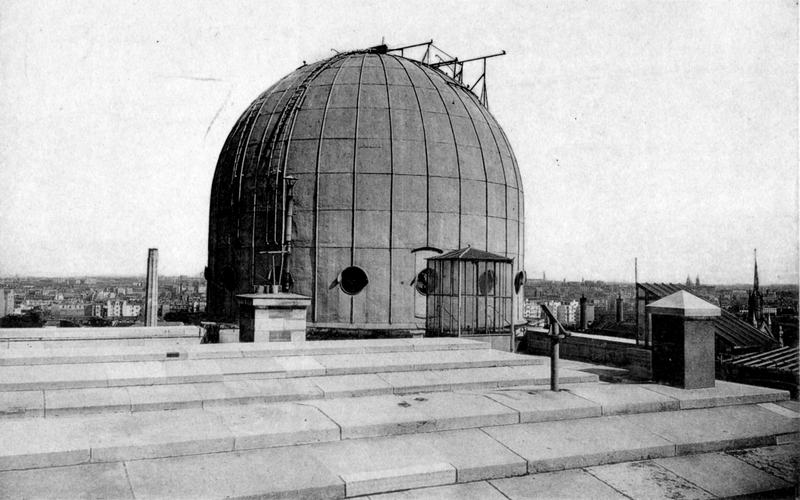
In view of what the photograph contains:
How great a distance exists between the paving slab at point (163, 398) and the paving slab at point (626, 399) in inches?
188

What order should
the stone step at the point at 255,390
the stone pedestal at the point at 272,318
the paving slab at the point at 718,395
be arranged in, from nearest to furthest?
the stone step at the point at 255,390 < the paving slab at the point at 718,395 < the stone pedestal at the point at 272,318

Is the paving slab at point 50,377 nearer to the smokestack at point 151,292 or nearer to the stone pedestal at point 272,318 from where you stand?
the stone pedestal at point 272,318

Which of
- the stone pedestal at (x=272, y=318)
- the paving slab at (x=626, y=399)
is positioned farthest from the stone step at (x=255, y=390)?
the stone pedestal at (x=272, y=318)

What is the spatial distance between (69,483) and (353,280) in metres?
14.6

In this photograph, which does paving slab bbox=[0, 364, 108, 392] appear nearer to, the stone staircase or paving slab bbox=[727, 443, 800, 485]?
the stone staircase

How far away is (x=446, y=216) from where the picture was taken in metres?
19.4

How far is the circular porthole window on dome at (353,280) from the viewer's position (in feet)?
61.8

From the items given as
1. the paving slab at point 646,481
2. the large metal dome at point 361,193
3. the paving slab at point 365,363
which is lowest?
the paving slab at point 646,481

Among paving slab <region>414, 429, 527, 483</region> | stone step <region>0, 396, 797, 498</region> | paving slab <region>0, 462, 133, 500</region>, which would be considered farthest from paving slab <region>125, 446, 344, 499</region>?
paving slab <region>414, 429, 527, 483</region>

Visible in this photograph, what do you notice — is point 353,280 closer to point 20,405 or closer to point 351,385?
point 351,385

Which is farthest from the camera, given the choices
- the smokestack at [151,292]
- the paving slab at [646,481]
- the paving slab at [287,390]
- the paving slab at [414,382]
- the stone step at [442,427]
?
the smokestack at [151,292]

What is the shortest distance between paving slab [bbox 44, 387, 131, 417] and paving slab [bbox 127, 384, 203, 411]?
0.33ft

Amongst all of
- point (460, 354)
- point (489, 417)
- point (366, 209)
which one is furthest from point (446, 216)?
point (489, 417)

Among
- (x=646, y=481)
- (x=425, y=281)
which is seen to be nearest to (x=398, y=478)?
(x=646, y=481)
